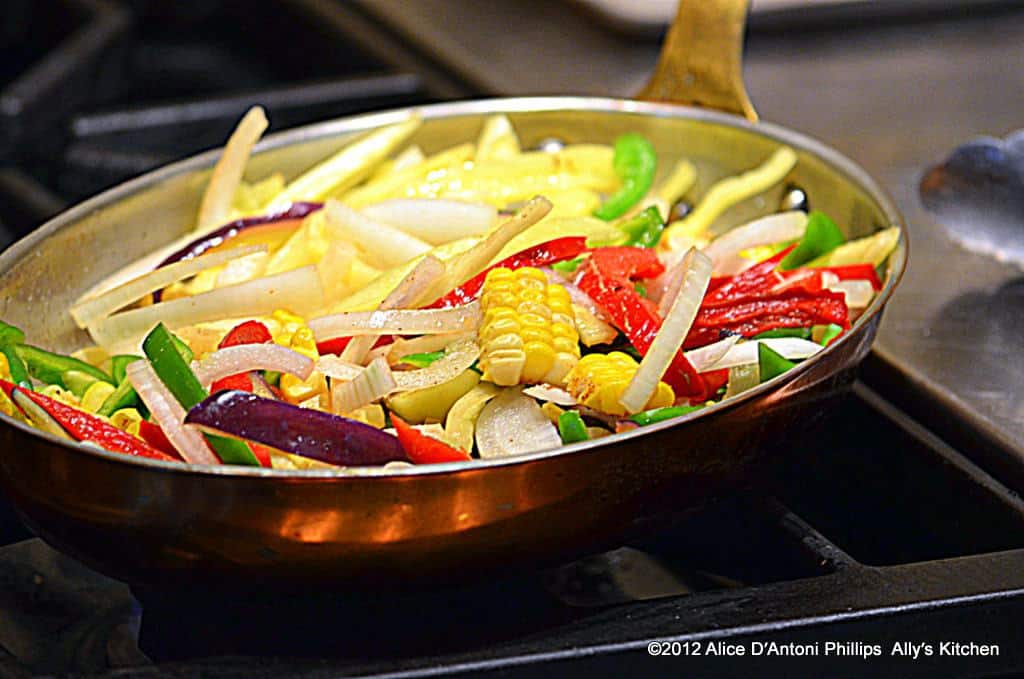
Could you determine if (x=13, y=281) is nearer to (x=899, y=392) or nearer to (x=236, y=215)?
(x=236, y=215)

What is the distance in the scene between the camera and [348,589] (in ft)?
2.44

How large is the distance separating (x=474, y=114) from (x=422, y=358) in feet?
1.52

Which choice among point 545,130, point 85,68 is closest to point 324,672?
point 545,130

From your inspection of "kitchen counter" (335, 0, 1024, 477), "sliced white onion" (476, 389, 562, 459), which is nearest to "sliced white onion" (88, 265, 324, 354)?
"sliced white onion" (476, 389, 562, 459)

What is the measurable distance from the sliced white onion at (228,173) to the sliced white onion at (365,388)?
36 cm

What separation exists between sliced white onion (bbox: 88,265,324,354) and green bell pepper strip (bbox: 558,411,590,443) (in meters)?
0.28

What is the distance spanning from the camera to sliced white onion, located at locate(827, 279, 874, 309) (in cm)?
98

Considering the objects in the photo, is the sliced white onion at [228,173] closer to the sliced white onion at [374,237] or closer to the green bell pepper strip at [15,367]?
the sliced white onion at [374,237]

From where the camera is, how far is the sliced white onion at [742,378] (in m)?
0.86

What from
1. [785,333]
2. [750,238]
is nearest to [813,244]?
[750,238]

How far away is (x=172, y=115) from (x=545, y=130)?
0.59 m

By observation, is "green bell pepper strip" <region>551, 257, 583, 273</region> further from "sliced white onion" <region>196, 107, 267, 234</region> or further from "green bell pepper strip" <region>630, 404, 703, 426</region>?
"sliced white onion" <region>196, 107, 267, 234</region>

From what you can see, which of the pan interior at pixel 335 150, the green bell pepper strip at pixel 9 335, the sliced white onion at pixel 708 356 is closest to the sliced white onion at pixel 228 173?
the pan interior at pixel 335 150


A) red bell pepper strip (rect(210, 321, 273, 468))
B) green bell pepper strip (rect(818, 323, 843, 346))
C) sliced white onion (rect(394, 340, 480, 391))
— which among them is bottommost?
green bell pepper strip (rect(818, 323, 843, 346))
